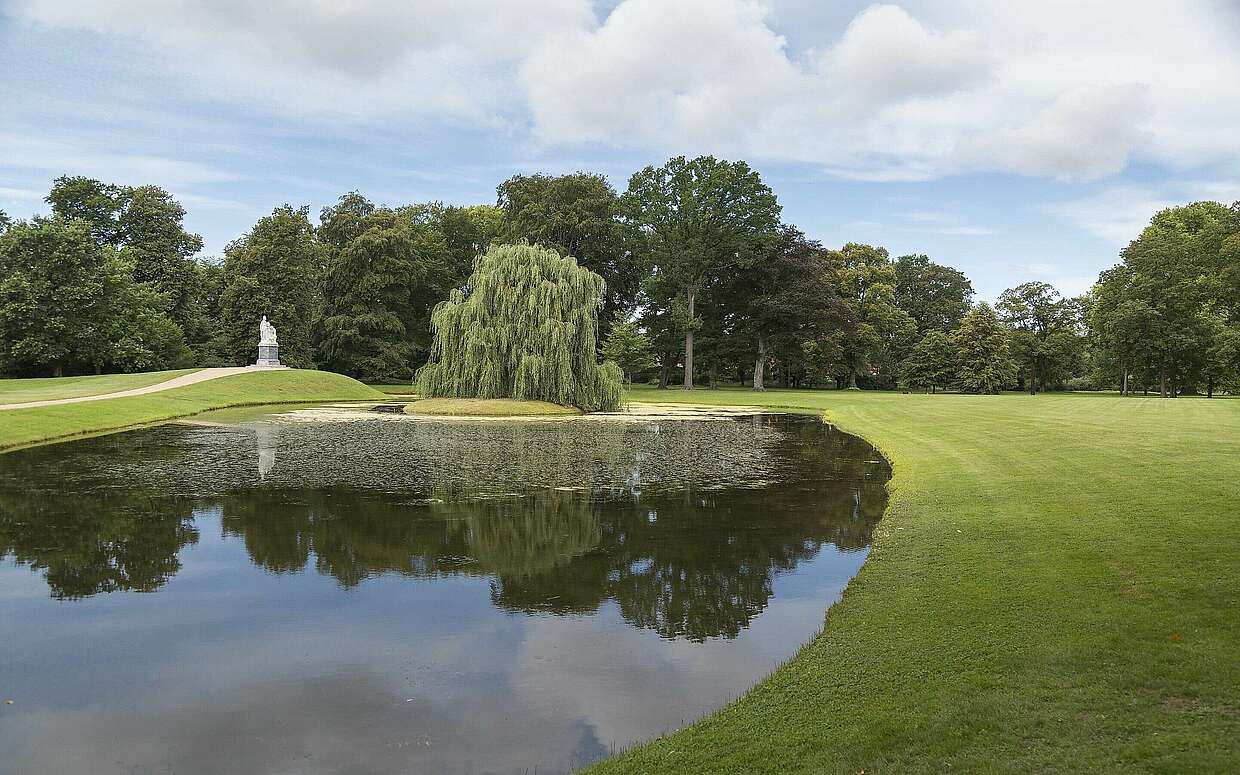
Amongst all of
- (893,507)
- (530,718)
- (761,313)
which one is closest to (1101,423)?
(893,507)

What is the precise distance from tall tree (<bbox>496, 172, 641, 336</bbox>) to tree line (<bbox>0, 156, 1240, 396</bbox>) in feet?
0.51

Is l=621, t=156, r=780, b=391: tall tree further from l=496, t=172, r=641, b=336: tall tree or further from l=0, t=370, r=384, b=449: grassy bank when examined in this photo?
l=0, t=370, r=384, b=449: grassy bank

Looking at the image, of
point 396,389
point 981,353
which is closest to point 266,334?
point 396,389

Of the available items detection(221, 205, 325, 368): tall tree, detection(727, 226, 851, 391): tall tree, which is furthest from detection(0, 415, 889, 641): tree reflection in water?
detection(221, 205, 325, 368): tall tree

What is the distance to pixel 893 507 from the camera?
11938 mm

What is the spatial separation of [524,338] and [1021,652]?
1102 inches

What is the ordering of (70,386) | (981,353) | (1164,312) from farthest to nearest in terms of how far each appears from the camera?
(981,353) → (1164,312) → (70,386)

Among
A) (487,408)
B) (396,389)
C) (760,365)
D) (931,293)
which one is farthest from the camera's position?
(931,293)

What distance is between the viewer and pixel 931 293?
78.7m

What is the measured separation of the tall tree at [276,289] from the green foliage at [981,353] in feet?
162

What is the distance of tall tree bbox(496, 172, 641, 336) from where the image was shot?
5569 cm

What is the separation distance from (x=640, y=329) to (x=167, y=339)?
32.5 meters

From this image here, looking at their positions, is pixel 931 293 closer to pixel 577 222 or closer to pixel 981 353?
pixel 981 353

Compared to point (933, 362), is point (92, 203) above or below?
above
